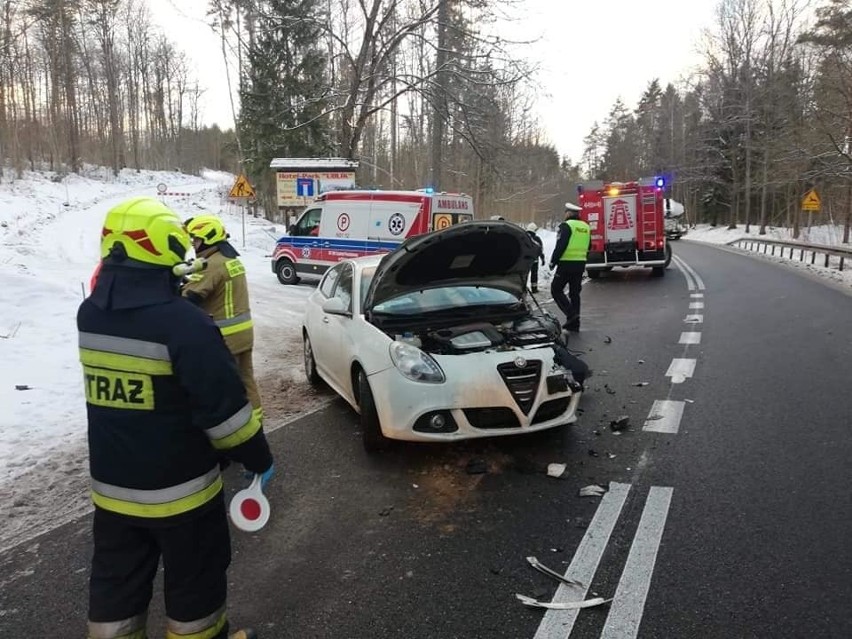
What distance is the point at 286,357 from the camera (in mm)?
8438

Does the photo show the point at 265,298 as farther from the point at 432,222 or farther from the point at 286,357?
the point at 286,357

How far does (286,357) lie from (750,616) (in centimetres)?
675

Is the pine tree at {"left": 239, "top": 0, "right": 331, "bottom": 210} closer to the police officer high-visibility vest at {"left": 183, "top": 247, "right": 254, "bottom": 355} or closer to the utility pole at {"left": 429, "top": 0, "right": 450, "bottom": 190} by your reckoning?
the utility pole at {"left": 429, "top": 0, "right": 450, "bottom": 190}

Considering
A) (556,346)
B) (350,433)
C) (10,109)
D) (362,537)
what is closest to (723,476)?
(556,346)

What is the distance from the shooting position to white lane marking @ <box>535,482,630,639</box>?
2682mm

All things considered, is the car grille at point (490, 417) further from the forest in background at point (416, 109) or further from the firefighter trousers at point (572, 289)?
the forest in background at point (416, 109)

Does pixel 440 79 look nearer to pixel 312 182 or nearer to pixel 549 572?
pixel 312 182

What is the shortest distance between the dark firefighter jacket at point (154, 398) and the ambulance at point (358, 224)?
10740 mm

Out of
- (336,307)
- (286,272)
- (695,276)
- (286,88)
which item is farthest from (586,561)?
(286,88)

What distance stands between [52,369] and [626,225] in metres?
15.1

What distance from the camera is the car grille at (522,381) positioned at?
14.6 feet

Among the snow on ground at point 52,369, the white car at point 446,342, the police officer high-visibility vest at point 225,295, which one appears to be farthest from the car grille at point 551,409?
the snow on ground at point 52,369

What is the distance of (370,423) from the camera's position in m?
4.70

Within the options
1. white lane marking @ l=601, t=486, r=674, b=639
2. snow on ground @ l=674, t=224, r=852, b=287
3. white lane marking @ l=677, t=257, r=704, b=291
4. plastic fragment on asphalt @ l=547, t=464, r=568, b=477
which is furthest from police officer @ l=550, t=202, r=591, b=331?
snow on ground @ l=674, t=224, r=852, b=287
